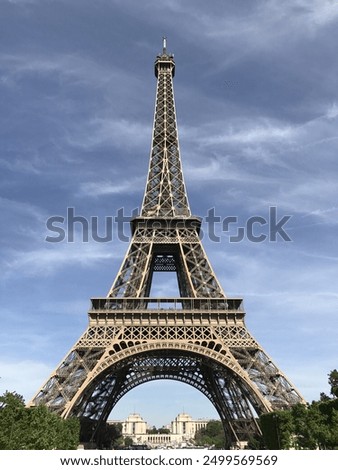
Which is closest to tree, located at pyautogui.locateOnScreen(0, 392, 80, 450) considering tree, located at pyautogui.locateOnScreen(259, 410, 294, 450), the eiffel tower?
the eiffel tower

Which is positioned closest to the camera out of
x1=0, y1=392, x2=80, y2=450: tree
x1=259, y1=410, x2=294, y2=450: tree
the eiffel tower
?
x1=0, y1=392, x2=80, y2=450: tree

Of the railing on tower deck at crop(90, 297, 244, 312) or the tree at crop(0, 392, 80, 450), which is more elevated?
the railing on tower deck at crop(90, 297, 244, 312)

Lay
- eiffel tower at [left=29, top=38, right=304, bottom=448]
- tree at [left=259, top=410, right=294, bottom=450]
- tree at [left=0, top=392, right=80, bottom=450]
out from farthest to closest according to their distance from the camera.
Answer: eiffel tower at [left=29, top=38, right=304, bottom=448] < tree at [left=259, top=410, right=294, bottom=450] < tree at [left=0, top=392, right=80, bottom=450]

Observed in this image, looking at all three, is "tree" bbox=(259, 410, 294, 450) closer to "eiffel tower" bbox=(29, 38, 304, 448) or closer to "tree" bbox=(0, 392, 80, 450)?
"eiffel tower" bbox=(29, 38, 304, 448)

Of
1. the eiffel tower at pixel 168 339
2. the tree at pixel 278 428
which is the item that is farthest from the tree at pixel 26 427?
the tree at pixel 278 428

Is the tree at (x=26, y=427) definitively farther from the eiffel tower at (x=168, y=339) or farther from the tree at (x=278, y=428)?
the tree at (x=278, y=428)

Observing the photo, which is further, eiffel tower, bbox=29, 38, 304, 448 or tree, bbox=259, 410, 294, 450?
eiffel tower, bbox=29, 38, 304, 448

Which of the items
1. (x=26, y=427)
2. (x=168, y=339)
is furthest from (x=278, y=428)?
(x=26, y=427)

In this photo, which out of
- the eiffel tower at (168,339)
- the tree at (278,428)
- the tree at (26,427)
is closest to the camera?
the tree at (26,427)
